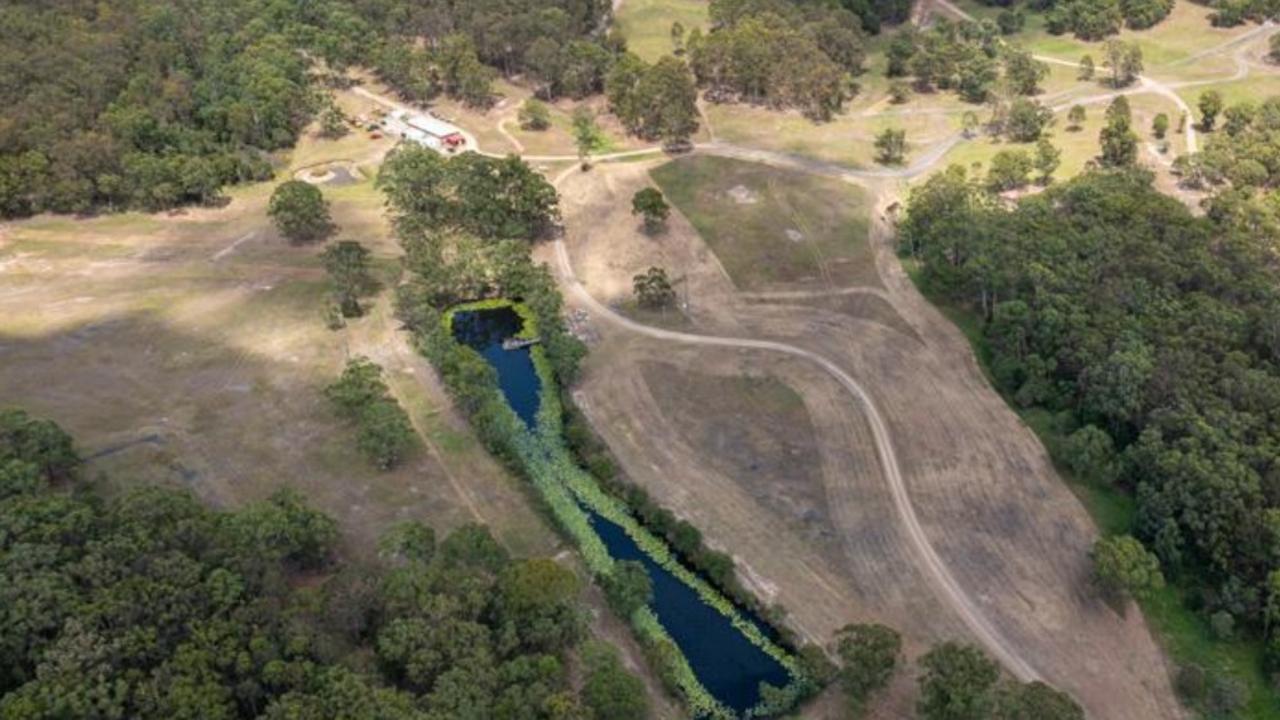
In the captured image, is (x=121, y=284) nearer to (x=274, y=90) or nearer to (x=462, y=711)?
(x=274, y=90)

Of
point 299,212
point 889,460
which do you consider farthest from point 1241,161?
point 299,212

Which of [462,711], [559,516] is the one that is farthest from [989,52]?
[462,711]

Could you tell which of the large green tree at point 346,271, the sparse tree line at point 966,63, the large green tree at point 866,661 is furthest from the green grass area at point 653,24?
the large green tree at point 866,661

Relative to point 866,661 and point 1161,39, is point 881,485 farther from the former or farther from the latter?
point 1161,39

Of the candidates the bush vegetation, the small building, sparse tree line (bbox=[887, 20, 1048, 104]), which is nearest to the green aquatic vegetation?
the bush vegetation

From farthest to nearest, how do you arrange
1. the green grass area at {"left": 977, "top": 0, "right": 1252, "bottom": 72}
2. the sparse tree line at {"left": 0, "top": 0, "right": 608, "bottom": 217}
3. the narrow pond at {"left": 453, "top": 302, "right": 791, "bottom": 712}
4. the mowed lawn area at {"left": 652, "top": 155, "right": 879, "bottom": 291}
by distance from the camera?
the green grass area at {"left": 977, "top": 0, "right": 1252, "bottom": 72} < the sparse tree line at {"left": 0, "top": 0, "right": 608, "bottom": 217} < the mowed lawn area at {"left": 652, "top": 155, "right": 879, "bottom": 291} < the narrow pond at {"left": 453, "top": 302, "right": 791, "bottom": 712}

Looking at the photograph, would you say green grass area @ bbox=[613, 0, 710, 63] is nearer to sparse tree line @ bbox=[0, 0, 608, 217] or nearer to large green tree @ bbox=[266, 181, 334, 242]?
sparse tree line @ bbox=[0, 0, 608, 217]
